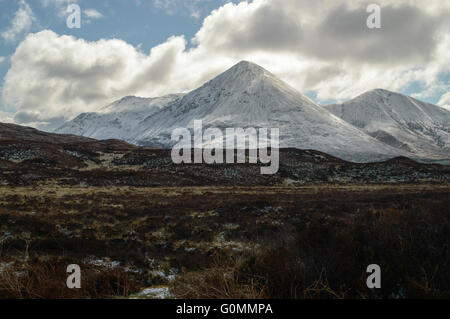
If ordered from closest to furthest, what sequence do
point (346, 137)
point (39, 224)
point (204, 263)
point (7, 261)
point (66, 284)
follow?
point (66, 284) < point (7, 261) < point (204, 263) < point (39, 224) < point (346, 137)

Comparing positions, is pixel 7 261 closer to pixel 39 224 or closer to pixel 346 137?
pixel 39 224

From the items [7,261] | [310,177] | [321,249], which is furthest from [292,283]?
[310,177]

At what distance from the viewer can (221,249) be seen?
35.7 feet

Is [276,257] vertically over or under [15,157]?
under

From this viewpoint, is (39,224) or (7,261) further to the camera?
(39,224)

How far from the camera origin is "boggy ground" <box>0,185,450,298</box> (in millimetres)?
4324

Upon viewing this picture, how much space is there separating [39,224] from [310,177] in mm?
44251

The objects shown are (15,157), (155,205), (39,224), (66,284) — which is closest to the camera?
(66,284)

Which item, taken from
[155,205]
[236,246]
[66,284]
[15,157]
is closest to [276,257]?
[66,284]

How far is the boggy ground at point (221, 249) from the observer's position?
432cm

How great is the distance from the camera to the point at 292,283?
4.12 m

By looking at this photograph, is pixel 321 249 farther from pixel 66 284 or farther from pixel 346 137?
pixel 346 137

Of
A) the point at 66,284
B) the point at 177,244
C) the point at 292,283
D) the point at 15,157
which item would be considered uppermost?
the point at 15,157

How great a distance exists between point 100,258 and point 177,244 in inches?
140
